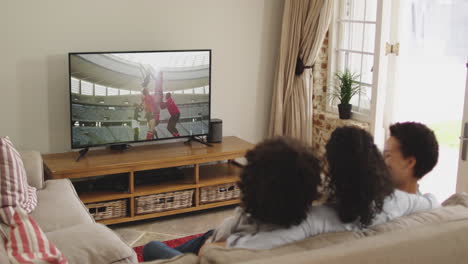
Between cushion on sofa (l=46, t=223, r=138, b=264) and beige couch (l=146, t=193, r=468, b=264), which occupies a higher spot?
beige couch (l=146, t=193, r=468, b=264)

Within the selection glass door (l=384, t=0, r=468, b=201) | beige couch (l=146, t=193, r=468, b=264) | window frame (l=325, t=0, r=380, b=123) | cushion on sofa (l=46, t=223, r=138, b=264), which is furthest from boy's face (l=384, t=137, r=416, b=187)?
window frame (l=325, t=0, r=380, b=123)

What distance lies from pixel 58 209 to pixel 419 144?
208cm

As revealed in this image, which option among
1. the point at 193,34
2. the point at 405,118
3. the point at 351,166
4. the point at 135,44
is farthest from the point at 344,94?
the point at 351,166

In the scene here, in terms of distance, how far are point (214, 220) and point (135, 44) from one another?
58.5 inches

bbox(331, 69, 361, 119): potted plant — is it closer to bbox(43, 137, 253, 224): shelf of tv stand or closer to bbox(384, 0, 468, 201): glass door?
bbox(384, 0, 468, 201): glass door

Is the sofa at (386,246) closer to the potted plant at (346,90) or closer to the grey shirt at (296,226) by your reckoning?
the grey shirt at (296,226)

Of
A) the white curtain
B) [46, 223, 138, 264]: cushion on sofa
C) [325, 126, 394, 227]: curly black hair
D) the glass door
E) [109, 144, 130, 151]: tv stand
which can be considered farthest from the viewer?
the white curtain

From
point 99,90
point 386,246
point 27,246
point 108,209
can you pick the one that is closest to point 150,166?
point 108,209

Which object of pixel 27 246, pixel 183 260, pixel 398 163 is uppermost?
pixel 398 163

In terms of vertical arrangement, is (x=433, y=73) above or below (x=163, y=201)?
above

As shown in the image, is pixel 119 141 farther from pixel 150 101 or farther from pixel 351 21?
pixel 351 21

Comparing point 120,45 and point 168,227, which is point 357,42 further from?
point 168,227

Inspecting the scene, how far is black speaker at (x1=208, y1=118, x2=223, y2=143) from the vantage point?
4.81m

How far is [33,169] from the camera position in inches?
148
